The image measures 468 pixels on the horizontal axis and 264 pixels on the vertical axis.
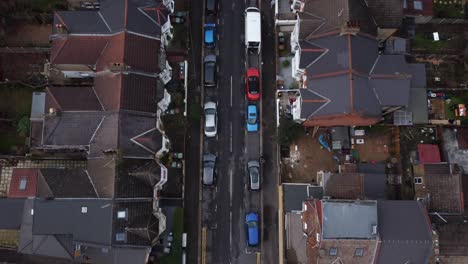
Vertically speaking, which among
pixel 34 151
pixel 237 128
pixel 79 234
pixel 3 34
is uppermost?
pixel 3 34

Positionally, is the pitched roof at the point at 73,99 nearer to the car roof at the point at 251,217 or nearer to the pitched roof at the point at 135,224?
the pitched roof at the point at 135,224

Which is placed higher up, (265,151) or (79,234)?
(265,151)

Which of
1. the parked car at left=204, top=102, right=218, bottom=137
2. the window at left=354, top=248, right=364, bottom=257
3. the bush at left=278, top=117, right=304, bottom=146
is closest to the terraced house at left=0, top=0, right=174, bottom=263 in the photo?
the parked car at left=204, top=102, right=218, bottom=137

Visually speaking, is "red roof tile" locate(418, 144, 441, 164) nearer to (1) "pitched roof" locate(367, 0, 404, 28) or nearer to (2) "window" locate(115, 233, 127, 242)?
(1) "pitched roof" locate(367, 0, 404, 28)

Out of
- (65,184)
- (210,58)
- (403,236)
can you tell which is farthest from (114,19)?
(403,236)

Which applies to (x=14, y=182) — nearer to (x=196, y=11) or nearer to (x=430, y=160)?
(x=196, y=11)

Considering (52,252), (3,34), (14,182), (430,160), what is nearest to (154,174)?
(52,252)

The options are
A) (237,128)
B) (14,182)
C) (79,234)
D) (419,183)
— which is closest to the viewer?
(79,234)
